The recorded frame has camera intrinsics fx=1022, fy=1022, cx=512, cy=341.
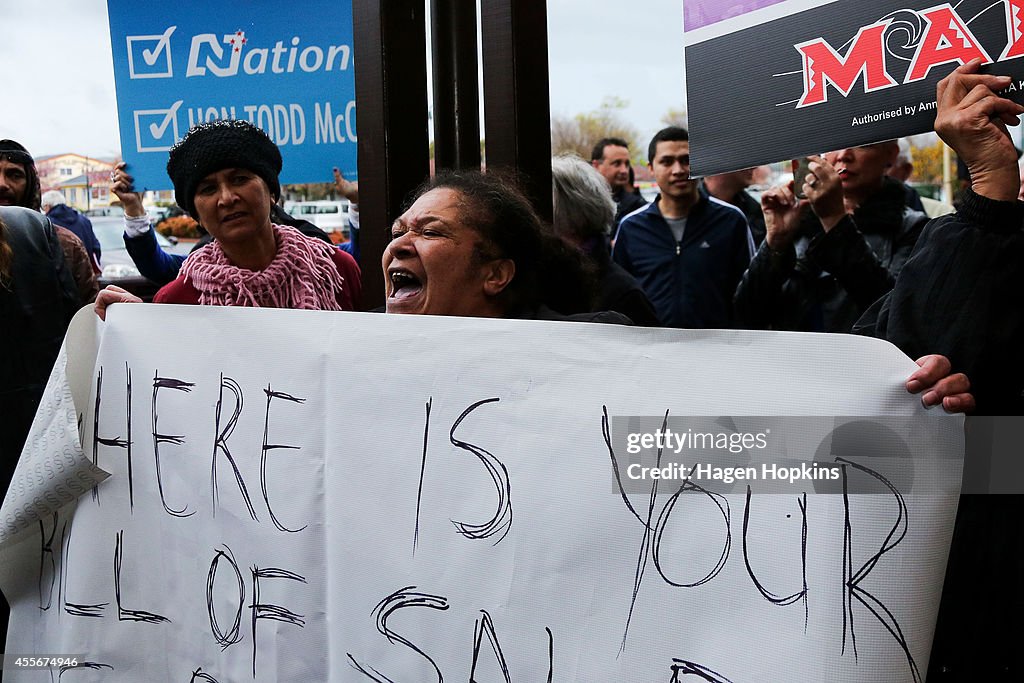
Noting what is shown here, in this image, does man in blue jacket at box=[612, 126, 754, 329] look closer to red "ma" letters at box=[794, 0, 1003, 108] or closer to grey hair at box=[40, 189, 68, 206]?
red "ma" letters at box=[794, 0, 1003, 108]

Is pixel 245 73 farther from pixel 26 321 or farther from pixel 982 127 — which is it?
pixel 982 127

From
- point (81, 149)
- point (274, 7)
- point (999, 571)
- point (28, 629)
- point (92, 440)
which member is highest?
point (274, 7)

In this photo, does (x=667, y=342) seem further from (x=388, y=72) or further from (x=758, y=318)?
(x=758, y=318)

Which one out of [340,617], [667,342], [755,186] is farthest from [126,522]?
[755,186]

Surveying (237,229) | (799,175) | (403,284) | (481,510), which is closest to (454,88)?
(237,229)

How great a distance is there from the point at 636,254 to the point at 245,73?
1.07 m

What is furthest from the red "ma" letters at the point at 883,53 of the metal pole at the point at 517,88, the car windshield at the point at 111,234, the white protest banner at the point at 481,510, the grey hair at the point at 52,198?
the grey hair at the point at 52,198

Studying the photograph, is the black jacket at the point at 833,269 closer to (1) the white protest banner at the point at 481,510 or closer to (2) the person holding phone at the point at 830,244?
(2) the person holding phone at the point at 830,244

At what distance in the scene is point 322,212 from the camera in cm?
238

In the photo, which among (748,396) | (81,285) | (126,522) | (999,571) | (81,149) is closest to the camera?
(748,396)

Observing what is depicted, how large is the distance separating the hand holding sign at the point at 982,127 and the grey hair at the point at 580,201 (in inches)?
48.1

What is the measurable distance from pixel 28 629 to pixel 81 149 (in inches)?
62.4

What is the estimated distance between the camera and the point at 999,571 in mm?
1244

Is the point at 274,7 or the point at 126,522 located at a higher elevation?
the point at 274,7
